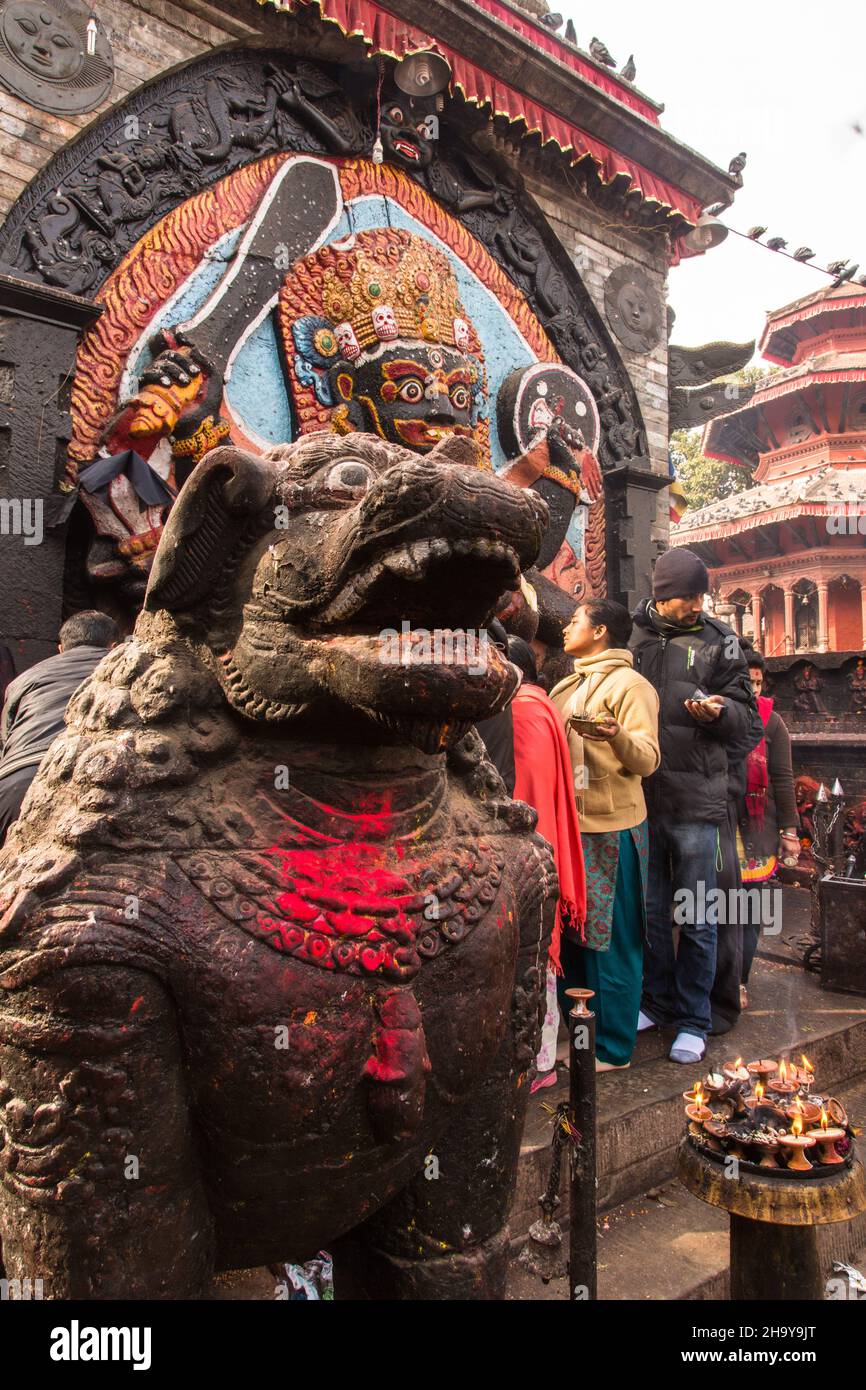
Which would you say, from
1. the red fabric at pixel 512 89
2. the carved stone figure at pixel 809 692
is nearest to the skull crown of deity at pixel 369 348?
the red fabric at pixel 512 89

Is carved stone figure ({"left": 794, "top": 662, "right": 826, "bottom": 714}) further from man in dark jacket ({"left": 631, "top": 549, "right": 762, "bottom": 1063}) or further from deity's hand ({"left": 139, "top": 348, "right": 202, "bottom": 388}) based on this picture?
deity's hand ({"left": 139, "top": 348, "right": 202, "bottom": 388})

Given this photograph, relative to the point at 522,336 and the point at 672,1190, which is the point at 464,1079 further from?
the point at 522,336

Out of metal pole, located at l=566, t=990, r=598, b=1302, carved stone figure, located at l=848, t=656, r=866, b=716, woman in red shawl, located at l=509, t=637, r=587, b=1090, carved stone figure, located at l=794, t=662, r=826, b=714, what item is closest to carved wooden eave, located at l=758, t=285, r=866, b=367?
Answer: carved stone figure, located at l=794, t=662, r=826, b=714

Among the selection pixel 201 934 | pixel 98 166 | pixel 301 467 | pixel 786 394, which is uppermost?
pixel 786 394

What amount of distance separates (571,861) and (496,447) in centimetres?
444

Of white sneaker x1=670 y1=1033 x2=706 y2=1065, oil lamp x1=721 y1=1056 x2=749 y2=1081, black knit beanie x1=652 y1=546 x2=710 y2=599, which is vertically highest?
black knit beanie x1=652 y1=546 x2=710 y2=599

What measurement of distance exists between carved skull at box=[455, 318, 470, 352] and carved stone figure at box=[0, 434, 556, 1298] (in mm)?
5244

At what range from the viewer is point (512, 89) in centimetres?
685

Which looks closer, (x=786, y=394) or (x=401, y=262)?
(x=401, y=262)

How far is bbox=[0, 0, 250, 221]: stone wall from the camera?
452 centimetres
